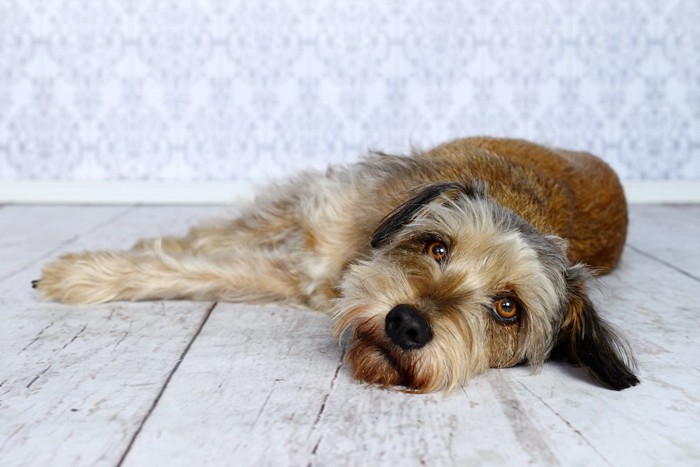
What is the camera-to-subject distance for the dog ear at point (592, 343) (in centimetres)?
243

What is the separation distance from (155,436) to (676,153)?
5342 mm

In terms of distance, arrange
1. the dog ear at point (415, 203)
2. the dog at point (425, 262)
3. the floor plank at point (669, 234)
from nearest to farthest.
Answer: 1. the dog at point (425, 262)
2. the dog ear at point (415, 203)
3. the floor plank at point (669, 234)

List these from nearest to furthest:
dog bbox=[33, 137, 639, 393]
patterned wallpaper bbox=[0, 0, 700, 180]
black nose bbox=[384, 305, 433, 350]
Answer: black nose bbox=[384, 305, 433, 350] < dog bbox=[33, 137, 639, 393] < patterned wallpaper bbox=[0, 0, 700, 180]

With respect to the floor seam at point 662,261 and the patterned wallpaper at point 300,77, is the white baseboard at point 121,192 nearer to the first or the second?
the patterned wallpaper at point 300,77

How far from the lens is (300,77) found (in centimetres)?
609

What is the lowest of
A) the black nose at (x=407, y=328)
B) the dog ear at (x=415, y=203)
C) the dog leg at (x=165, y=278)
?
the dog leg at (x=165, y=278)

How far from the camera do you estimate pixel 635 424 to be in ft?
7.11

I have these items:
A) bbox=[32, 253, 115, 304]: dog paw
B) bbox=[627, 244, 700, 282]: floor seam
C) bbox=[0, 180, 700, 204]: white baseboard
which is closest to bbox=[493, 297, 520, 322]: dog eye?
bbox=[32, 253, 115, 304]: dog paw

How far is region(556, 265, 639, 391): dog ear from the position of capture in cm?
243

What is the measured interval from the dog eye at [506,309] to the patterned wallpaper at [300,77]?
144 inches

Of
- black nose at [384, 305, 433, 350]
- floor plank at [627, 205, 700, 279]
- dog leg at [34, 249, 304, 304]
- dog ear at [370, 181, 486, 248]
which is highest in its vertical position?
dog ear at [370, 181, 486, 248]

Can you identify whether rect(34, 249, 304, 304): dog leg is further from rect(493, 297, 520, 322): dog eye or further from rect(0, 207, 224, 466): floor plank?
rect(493, 297, 520, 322): dog eye

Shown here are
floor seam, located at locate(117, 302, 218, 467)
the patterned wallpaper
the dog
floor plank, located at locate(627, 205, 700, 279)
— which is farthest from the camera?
the patterned wallpaper

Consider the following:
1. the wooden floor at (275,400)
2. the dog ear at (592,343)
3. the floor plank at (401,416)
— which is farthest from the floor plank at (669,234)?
the floor plank at (401,416)
